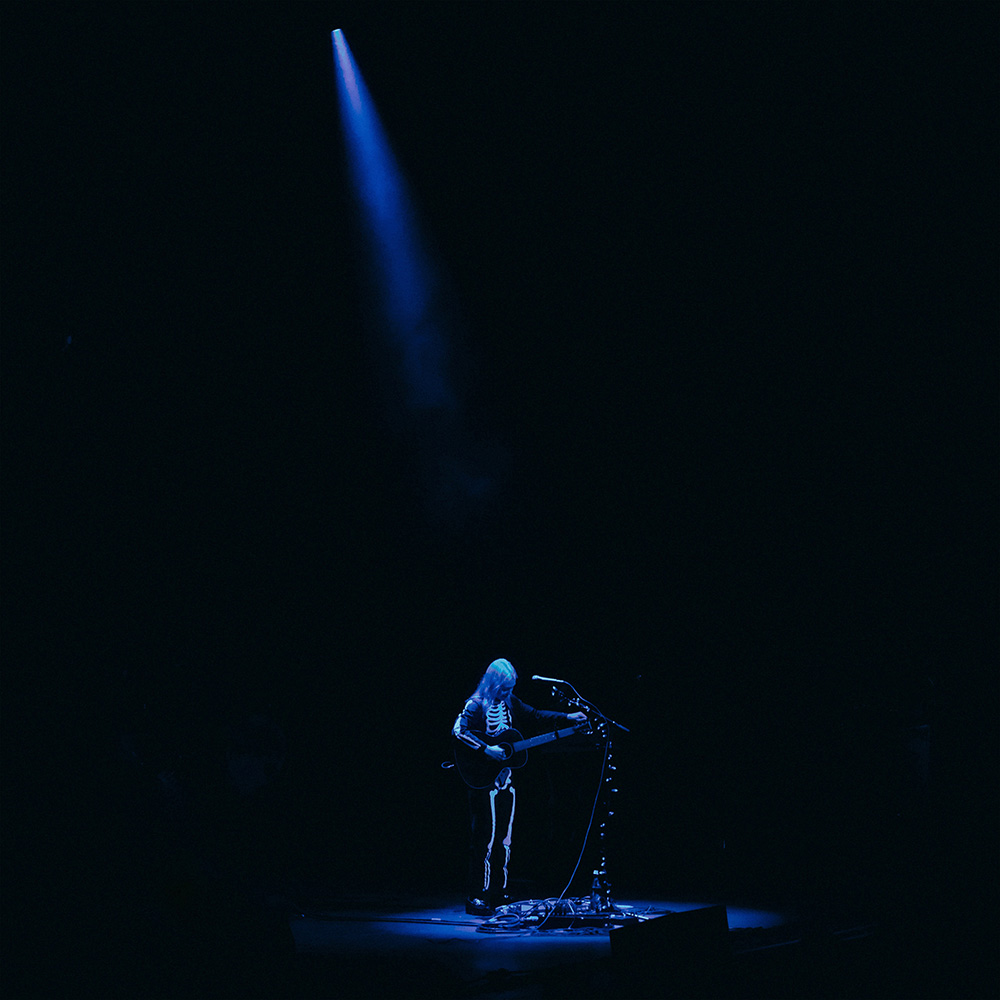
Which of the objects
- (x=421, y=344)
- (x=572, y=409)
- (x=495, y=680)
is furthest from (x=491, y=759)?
(x=421, y=344)

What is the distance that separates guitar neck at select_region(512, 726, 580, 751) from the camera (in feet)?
20.5

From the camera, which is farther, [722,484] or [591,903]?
[722,484]

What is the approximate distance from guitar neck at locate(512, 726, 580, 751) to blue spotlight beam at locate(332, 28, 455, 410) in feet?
13.8

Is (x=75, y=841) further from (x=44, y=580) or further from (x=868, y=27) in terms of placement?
(x=868, y=27)

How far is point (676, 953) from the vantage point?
2947 millimetres

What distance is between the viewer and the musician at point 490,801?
21.2 ft

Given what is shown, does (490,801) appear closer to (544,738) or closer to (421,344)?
(544,738)

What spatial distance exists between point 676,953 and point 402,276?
25.7 ft

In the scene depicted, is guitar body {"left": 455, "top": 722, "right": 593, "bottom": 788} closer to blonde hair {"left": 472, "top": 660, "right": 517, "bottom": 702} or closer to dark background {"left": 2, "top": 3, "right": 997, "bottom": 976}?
blonde hair {"left": 472, "top": 660, "right": 517, "bottom": 702}

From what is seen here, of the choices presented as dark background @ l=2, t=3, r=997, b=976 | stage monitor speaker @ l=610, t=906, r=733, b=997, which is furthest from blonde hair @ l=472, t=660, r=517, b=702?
stage monitor speaker @ l=610, t=906, r=733, b=997

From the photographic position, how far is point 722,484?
9.20 m

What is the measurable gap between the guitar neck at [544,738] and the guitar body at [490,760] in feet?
0.09

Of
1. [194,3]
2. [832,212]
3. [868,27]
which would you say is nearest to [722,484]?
[832,212]

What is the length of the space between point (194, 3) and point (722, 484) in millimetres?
5830
